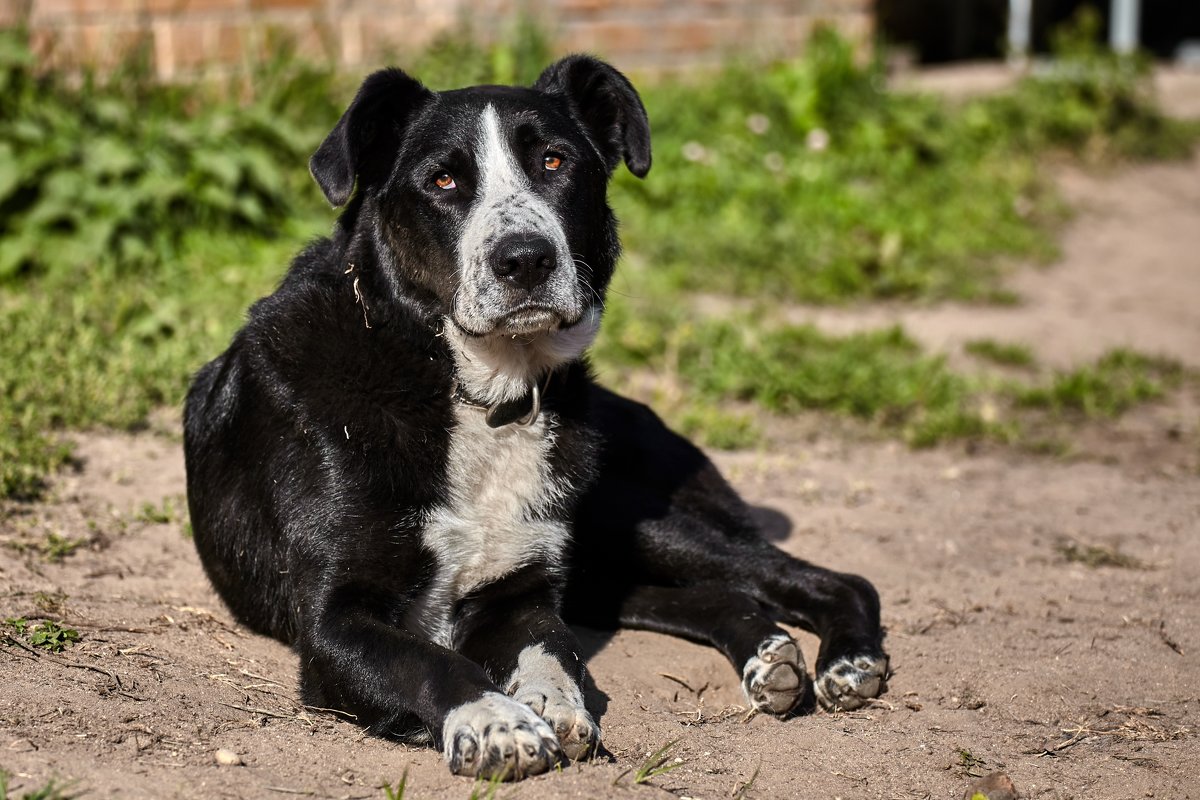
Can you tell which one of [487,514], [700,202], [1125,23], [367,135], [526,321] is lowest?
[487,514]

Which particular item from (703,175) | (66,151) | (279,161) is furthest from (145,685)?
(703,175)

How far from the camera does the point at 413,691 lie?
3.04m

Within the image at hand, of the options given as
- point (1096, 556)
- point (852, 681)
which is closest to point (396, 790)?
point (852, 681)

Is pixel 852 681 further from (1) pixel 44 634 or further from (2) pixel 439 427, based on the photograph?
(1) pixel 44 634

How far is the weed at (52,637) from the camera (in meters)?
3.38

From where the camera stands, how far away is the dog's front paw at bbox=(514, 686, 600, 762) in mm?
3023

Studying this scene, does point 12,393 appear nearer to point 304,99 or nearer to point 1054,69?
point 304,99

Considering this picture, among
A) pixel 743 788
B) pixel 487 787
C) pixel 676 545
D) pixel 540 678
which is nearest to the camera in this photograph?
pixel 487 787

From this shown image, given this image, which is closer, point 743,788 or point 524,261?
point 743,788

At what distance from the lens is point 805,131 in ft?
30.6

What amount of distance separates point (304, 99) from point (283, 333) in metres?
4.58

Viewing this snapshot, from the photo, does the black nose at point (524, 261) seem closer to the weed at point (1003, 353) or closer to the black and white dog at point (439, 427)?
the black and white dog at point (439, 427)

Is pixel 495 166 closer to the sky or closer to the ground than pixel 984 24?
closer to the ground

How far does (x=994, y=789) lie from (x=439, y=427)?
1.57m
